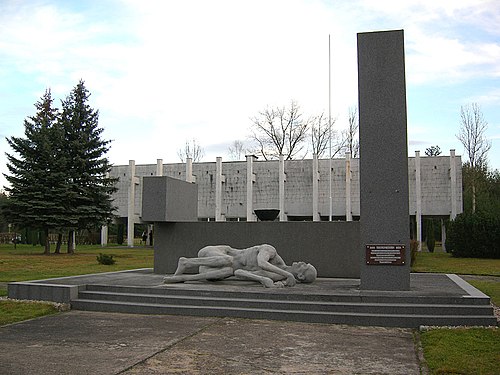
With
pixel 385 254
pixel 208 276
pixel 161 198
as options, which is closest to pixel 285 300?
pixel 385 254

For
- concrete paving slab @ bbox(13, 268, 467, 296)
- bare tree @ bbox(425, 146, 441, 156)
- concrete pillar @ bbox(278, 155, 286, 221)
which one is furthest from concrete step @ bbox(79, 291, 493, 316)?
bare tree @ bbox(425, 146, 441, 156)

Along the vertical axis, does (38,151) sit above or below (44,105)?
below

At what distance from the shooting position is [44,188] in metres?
30.3

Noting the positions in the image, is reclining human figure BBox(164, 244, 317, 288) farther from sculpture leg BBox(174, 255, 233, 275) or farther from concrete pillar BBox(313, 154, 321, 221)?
concrete pillar BBox(313, 154, 321, 221)

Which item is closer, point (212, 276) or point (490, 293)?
point (212, 276)

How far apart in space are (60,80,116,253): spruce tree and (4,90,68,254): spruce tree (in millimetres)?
628

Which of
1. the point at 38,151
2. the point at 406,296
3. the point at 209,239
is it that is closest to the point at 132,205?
the point at 38,151

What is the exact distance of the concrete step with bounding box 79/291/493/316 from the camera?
831cm

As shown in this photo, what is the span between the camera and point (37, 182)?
30703 millimetres

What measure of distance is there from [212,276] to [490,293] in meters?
6.91

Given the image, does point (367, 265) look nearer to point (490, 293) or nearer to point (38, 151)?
point (490, 293)

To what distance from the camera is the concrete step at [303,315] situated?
8.05 meters

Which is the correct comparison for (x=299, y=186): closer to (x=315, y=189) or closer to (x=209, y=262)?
(x=315, y=189)

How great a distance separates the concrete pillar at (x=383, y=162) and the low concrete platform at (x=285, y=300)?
1.96 feet
